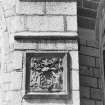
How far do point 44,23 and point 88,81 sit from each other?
1.20m

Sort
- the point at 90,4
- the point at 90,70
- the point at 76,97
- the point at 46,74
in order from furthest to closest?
the point at 90,4 < the point at 90,70 < the point at 46,74 < the point at 76,97

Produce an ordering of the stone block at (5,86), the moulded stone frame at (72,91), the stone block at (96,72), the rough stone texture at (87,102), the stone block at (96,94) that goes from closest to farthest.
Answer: the moulded stone frame at (72,91) < the stone block at (5,86) < the rough stone texture at (87,102) < the stone block at (96,94) < the stone block at (96,72)

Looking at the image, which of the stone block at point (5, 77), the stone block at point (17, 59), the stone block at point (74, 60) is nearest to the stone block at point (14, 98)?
the stone block at point (5, 77)

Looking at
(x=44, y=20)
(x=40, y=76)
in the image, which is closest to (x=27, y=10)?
(x=44, y=20)

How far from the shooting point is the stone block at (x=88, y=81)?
18.7 ft

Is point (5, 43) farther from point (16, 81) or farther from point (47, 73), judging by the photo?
point (47, 73)

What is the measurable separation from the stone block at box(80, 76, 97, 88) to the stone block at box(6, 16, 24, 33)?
1286 millimetres

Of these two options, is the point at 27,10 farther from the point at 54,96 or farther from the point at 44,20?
the point at 54,96

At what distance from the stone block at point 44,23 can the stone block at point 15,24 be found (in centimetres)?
10

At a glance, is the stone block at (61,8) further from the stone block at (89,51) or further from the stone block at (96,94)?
the stone block at (96,94)

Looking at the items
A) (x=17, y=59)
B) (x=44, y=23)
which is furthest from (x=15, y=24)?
(x=17, y=59)

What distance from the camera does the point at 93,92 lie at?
5.78m

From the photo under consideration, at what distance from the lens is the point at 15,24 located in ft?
18.5

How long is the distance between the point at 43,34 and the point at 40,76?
671 mm
